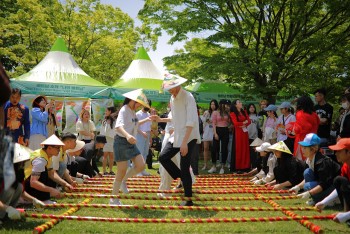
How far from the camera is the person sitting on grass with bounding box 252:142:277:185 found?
7415mm

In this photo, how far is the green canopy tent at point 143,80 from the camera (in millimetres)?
13548

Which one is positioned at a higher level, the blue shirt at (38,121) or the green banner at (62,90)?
the green banner at (62,90)

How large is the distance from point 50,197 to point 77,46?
56.1 feet

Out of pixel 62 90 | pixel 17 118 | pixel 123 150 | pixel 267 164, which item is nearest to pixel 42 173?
pixel 123 150

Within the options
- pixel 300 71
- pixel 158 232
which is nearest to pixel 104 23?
pixel 300 71

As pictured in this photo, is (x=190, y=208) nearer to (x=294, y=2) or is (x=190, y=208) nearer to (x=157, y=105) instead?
(x=294, y=2)

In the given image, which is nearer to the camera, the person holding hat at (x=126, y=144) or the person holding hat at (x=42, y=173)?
the person holding hat at (x=42, y=173)

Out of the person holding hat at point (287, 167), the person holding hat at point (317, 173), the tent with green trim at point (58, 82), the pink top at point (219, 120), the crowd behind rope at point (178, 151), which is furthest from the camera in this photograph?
the tent with green trim at point (58, 82)

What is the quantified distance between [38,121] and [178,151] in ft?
11.0

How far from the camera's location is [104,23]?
75.2ft

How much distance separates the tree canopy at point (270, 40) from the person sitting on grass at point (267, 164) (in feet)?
14.2

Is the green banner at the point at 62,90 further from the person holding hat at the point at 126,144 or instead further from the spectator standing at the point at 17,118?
the person holding hat at the point at 126,144

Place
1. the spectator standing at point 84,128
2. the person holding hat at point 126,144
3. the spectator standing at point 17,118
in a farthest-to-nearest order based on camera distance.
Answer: the spectator standing at point 84,128
the spectator standing at point 17,118
the person holding hat at point 126,144

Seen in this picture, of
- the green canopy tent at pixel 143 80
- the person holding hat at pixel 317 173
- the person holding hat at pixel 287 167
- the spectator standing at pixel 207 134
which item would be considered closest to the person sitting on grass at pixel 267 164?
the person holding hat at pixel 287 167
